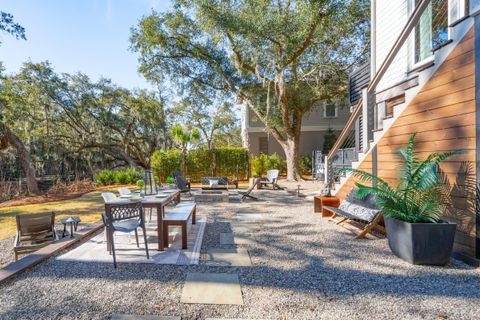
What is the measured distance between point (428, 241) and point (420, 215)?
1.05 feet

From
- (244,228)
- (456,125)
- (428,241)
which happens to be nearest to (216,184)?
(244,228)

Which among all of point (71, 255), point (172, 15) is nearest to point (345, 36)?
point (172, 15)

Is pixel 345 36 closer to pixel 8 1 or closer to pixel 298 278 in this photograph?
pixel 298 278

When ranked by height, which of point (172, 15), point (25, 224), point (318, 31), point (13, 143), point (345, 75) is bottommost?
point (25, 224)

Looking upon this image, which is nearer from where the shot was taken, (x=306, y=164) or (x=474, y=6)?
(x=474, y=6)

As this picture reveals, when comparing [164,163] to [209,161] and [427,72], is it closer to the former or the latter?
[209,161]

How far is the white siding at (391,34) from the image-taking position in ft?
18.2

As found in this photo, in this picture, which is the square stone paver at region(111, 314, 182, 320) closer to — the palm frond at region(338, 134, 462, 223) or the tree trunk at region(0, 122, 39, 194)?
the palm frond at region(338, 134, 462, 223)

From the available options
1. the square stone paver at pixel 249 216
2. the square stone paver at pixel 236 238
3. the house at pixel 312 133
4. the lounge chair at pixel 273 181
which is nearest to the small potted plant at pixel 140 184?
the square stone paver at pixel 236 238

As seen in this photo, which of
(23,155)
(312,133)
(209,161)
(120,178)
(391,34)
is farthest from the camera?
(312,133)

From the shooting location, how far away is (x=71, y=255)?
11.6 feet

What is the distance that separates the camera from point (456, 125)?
3.24 metres

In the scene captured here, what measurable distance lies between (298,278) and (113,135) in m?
19.8

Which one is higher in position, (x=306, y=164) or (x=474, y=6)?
(x=474, y=6)
